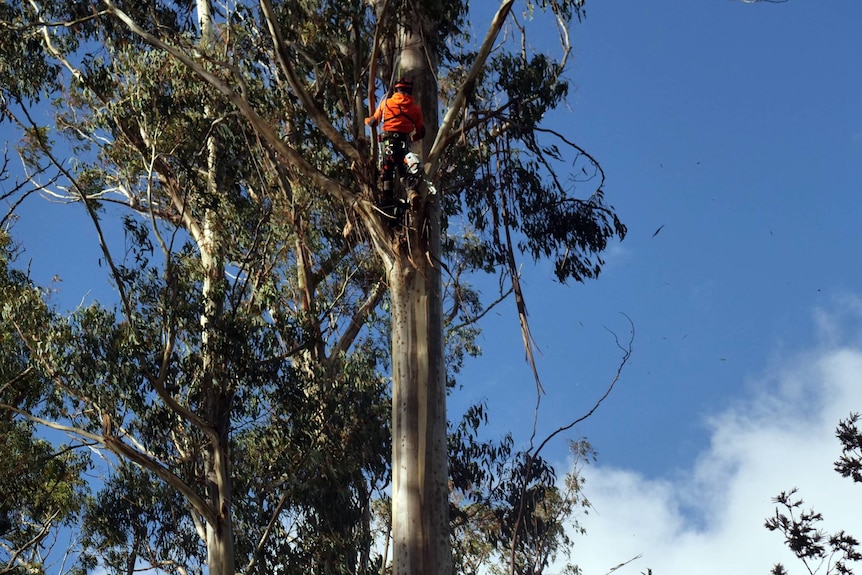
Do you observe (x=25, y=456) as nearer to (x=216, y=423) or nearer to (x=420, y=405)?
(x=216, y=423)

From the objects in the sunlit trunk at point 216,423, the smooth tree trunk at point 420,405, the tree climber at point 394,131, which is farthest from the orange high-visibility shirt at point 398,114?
the sunlit trunk at point 216,423

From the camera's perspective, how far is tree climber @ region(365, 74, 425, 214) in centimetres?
725

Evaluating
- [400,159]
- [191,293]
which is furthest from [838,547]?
[191,293]

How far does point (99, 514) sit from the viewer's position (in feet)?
46.0

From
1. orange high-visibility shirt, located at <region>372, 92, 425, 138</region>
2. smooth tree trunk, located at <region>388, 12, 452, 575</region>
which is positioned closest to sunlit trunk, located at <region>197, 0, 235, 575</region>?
orange high-visibility shirt, located at <region>372, 92, 425, 138</region>

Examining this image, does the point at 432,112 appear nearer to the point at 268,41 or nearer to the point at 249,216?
the point at 268,41

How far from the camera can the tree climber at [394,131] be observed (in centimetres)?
725

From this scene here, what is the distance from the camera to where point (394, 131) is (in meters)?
7.29

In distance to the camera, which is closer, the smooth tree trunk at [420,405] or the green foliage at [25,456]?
the smooth tree trunk at [420,405]

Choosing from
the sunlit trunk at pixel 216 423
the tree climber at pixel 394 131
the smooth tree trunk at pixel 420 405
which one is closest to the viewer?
the smooth tree trunk at pixel 420 405

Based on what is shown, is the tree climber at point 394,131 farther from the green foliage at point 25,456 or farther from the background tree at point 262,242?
the green foliage at point 25,456

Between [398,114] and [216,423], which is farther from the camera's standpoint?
[216,423]

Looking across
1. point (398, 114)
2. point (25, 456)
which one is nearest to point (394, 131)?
point (398, 114)

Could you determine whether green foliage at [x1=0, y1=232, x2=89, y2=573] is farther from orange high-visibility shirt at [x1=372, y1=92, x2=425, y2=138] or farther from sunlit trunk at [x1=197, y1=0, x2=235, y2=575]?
orange high-visibility shirt at [x1=372, y1=92, x2=425, y2=138]
